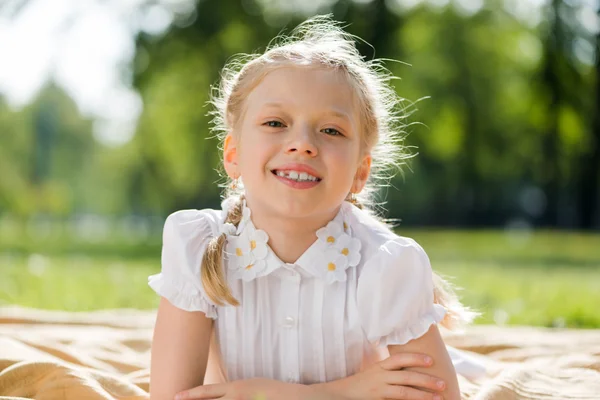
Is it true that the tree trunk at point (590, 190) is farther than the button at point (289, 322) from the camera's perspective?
Yes

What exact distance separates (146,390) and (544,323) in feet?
9.87

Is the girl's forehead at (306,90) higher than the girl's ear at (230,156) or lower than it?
higher

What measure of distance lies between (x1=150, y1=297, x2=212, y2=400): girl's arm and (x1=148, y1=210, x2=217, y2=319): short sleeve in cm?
3

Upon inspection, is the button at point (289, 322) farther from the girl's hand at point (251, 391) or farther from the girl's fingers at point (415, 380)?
the girl's fingers at point (415, 380)

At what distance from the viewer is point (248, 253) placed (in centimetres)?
227

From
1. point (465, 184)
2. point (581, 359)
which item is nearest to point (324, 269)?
point (581, 359)

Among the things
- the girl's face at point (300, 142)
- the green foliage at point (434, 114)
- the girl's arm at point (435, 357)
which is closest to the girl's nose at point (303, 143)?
the girl's face at point (300, 142)

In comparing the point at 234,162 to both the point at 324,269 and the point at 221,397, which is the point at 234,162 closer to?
the point at 324,269

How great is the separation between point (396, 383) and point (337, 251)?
42 cm

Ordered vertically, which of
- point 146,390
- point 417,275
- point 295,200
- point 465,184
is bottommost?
point 146,390

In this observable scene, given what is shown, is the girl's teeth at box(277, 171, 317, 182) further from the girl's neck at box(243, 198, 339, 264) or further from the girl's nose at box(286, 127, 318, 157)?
the girl's neck at box(243, 198, 339, 264)

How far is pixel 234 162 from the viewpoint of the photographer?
240 cm

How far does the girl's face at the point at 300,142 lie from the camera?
2.12 metres

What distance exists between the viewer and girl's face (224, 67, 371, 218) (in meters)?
2.12
